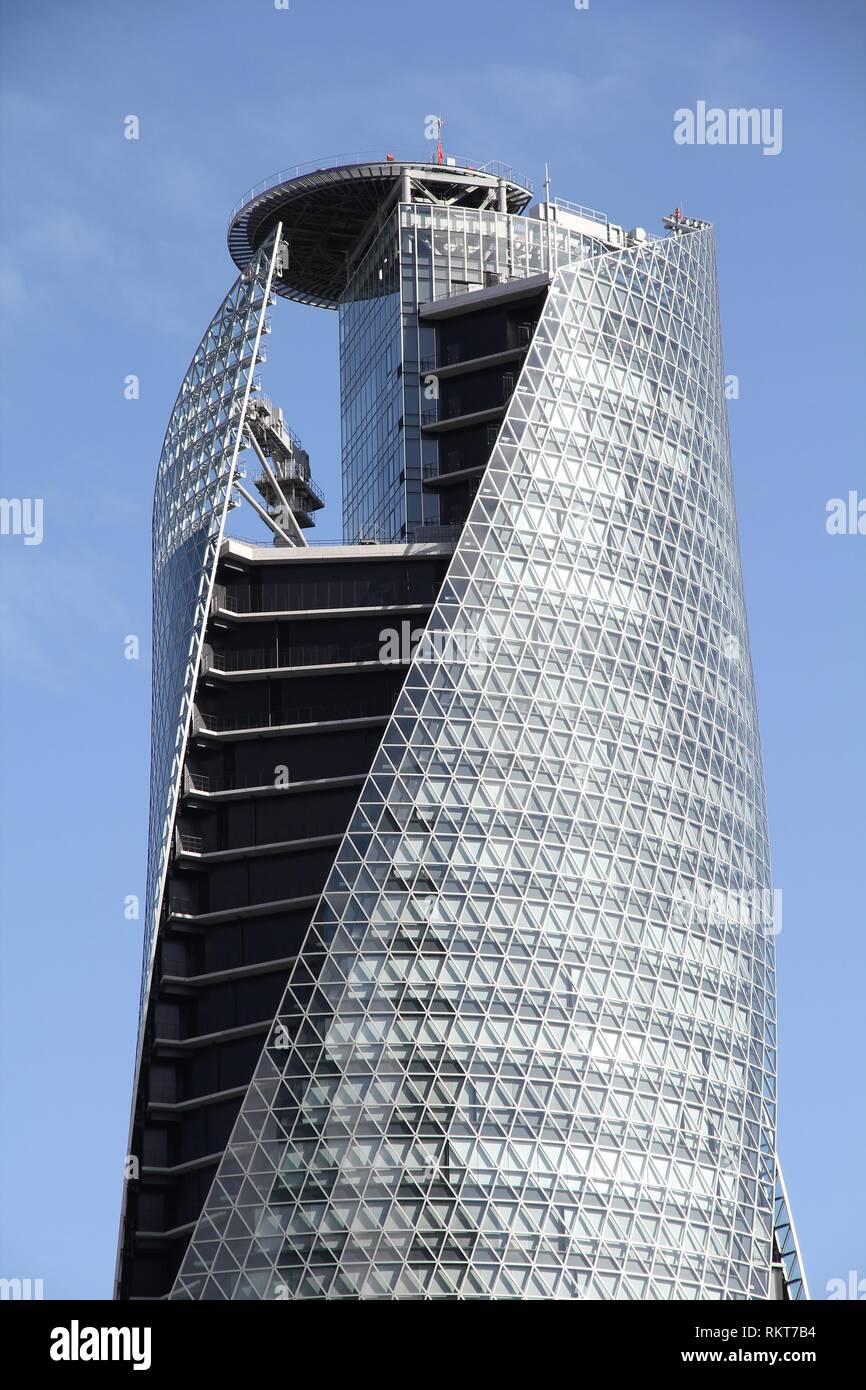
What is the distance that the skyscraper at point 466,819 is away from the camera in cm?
8800

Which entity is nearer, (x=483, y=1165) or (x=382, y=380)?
(x=483, y=1165)

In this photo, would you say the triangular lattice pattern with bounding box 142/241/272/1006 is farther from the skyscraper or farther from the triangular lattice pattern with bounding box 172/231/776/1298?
the triangular lattice pattern with bounding box 172/231/776/1298

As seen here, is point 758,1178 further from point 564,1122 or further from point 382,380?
point 382,380

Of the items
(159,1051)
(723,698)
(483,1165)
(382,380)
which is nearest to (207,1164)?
(159,1051)

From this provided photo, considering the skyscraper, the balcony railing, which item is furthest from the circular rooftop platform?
the balcony railing

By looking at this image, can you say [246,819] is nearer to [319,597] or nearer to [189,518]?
[319,597]

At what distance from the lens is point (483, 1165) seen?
8788 centimetres

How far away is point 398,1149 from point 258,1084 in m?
6.39

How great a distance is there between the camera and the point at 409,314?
111 meters

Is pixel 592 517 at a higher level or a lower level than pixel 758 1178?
higher

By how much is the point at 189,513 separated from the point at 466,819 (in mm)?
23080

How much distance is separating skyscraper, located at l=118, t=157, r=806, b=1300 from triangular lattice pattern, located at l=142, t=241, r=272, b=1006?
29cm

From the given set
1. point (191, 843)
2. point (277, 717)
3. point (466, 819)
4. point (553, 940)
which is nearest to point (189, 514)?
point (277, 717)

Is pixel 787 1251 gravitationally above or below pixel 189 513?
below
